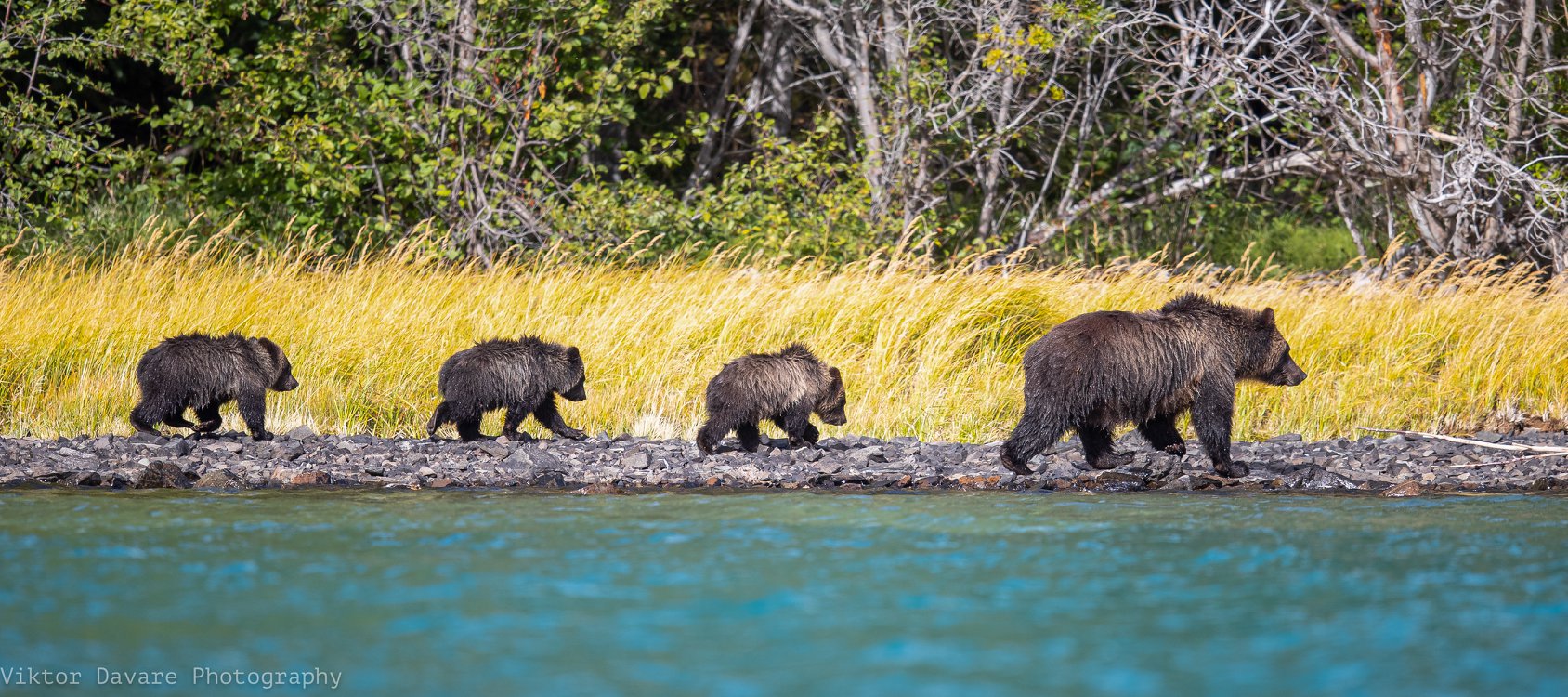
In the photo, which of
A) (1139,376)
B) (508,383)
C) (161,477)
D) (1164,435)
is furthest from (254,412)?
(1164,435)

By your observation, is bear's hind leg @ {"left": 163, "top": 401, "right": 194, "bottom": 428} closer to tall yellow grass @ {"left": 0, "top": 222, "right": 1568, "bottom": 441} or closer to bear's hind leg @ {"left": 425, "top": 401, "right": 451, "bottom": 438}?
tall yellow grass @ {"left": 0, "top": 222, "right": 1568, "bottom": 441}

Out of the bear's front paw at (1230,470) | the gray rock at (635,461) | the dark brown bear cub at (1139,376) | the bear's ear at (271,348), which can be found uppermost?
the dark brown bear cub at (1139,376)

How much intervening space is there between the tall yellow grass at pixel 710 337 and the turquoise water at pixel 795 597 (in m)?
2.96

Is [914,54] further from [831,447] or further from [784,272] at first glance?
[831,447]

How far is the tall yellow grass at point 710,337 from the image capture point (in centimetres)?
978

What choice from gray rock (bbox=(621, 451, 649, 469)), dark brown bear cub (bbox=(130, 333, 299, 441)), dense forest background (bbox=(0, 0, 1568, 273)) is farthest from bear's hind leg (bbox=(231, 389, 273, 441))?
dense forest background (bbox=(0, 0, 1568, 273))

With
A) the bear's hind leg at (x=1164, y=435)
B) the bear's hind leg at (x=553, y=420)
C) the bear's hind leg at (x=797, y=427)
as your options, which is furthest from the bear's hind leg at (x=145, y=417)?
the bear's hind leg at (x=1164, y=435)

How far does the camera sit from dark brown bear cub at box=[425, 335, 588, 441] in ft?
28.2

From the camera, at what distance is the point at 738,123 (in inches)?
648

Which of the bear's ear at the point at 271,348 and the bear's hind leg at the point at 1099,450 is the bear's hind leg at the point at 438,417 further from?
the bear's hind leg at the point at 1099,450

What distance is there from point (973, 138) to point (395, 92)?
→ 595 cm

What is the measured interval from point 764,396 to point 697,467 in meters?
0.58

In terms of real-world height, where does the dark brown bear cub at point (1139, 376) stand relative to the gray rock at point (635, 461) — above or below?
above

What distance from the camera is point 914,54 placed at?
54.0ft
